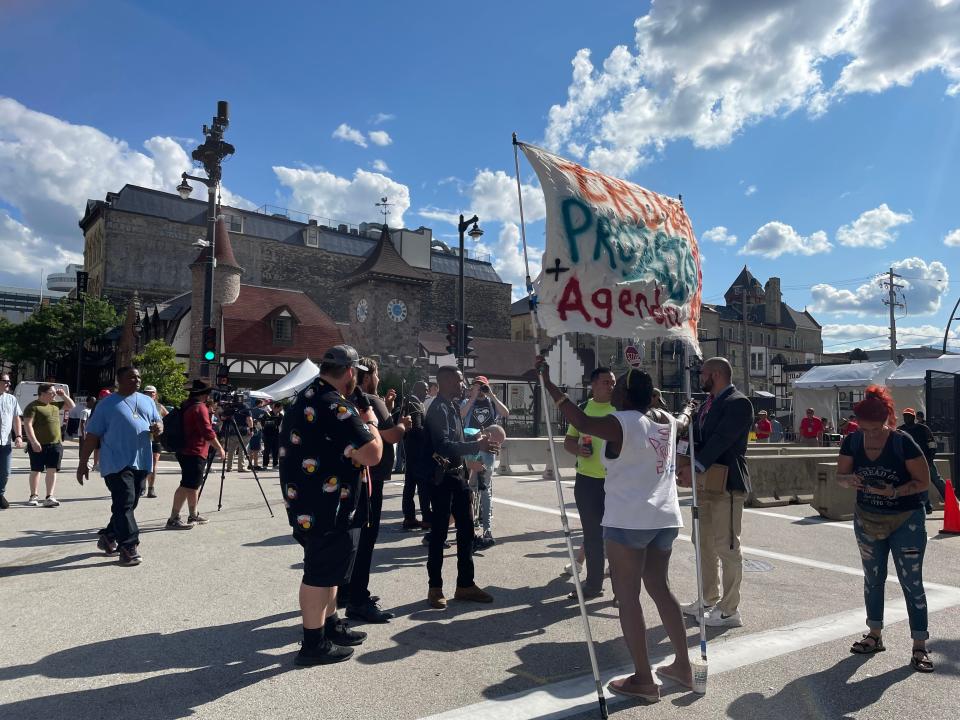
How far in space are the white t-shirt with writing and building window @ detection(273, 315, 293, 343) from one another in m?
37.4

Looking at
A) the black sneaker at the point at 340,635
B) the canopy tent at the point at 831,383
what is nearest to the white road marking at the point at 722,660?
the black sneaker at the point at 340,635

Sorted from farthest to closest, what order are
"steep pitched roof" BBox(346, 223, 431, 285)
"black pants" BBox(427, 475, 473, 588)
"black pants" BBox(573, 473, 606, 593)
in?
"steep pitched roof" BBox(346, 223, 431, 285) → "black pants" BBox(573, 473, 606, 593) → "black pants" BBox(427, 475, 473, 588)

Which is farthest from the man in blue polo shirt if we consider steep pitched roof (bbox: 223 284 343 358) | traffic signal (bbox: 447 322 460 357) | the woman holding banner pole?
steep pitched roof (bbox: 223 284 343 358)

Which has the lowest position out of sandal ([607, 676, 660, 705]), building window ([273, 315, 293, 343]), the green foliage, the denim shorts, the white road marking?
the white road marking

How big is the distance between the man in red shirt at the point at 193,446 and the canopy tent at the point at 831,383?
23259 millimetres

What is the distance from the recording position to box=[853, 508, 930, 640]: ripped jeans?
449 centimetres

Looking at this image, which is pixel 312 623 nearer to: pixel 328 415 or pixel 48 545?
pixel 328 415

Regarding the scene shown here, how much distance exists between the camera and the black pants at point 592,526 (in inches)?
237

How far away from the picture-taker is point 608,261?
489 centimetres

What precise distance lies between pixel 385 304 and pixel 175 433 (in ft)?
121

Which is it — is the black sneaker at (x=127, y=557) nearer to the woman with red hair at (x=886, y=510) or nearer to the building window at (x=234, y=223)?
the woman with red hair at (x=886, y=510)

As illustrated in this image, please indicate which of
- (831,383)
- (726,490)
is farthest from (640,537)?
(831,383)

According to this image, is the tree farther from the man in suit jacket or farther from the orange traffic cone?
the man in suit jacket

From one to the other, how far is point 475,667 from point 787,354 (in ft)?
311
